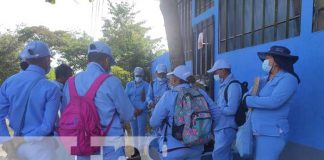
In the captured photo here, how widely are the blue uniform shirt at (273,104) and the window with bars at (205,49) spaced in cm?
558

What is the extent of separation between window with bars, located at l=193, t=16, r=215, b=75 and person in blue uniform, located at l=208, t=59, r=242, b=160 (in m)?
4.51

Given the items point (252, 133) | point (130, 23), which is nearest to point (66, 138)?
point (252, 133)

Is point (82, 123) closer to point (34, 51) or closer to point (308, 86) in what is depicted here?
point (34, 51)

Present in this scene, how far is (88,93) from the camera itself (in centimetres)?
367

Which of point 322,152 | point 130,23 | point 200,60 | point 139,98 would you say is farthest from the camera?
point 130,23

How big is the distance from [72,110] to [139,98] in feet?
17.8

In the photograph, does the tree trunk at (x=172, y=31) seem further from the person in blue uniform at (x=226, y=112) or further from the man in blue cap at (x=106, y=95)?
the man in blue cap at (x=106, y=95)

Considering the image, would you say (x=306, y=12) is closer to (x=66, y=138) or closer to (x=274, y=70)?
(x=274, y=70)

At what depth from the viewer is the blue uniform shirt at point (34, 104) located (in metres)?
3.63

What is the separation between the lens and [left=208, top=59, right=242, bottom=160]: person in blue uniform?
526cm

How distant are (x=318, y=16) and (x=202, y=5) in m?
6.25

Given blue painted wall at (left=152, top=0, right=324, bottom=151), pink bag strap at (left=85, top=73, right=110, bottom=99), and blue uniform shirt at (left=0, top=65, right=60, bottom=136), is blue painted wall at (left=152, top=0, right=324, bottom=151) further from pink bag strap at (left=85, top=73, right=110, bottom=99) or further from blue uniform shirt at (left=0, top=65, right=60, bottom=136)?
blue uniform shirt at (left=0, top=65, right=60, bottom=136)

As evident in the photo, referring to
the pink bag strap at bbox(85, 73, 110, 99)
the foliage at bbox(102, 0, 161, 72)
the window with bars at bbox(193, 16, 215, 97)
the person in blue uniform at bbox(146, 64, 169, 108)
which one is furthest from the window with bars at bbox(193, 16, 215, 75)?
the foliage at bbox(102, 0, 161, 72)

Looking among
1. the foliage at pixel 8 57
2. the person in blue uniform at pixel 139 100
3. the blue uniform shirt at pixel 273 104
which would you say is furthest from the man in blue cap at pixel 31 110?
the foliage at pixel 8 57
